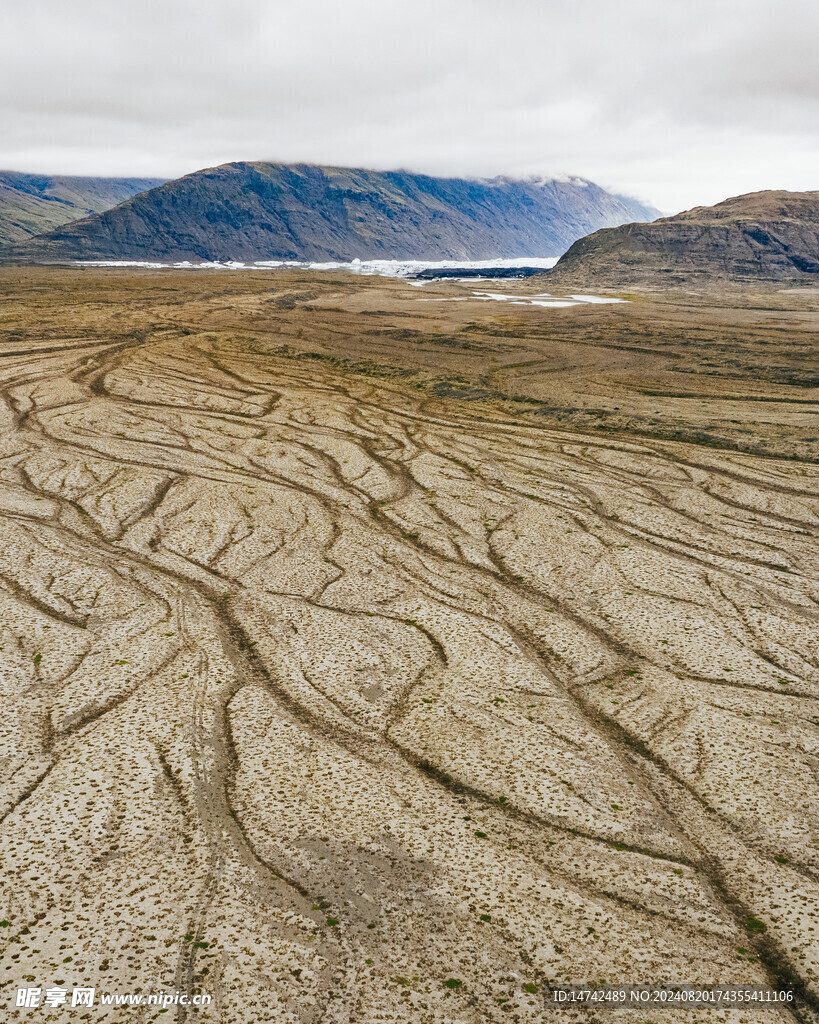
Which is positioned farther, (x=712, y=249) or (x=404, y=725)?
(x=712, y=249)

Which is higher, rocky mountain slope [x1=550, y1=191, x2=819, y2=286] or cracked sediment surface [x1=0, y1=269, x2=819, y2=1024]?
rocky mountain slope [x1=550, y1=191, x2=819, y2=286]

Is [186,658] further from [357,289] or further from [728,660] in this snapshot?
[357,289]

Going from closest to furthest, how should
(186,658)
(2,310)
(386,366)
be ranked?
(186,658) → (386,366) → (2,310)

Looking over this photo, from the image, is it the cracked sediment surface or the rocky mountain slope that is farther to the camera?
the rocky mountain slope

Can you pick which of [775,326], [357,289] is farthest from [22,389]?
[357,289]

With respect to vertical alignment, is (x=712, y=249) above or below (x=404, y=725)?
above

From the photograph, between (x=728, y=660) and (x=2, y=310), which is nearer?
(x=728, y=660)
